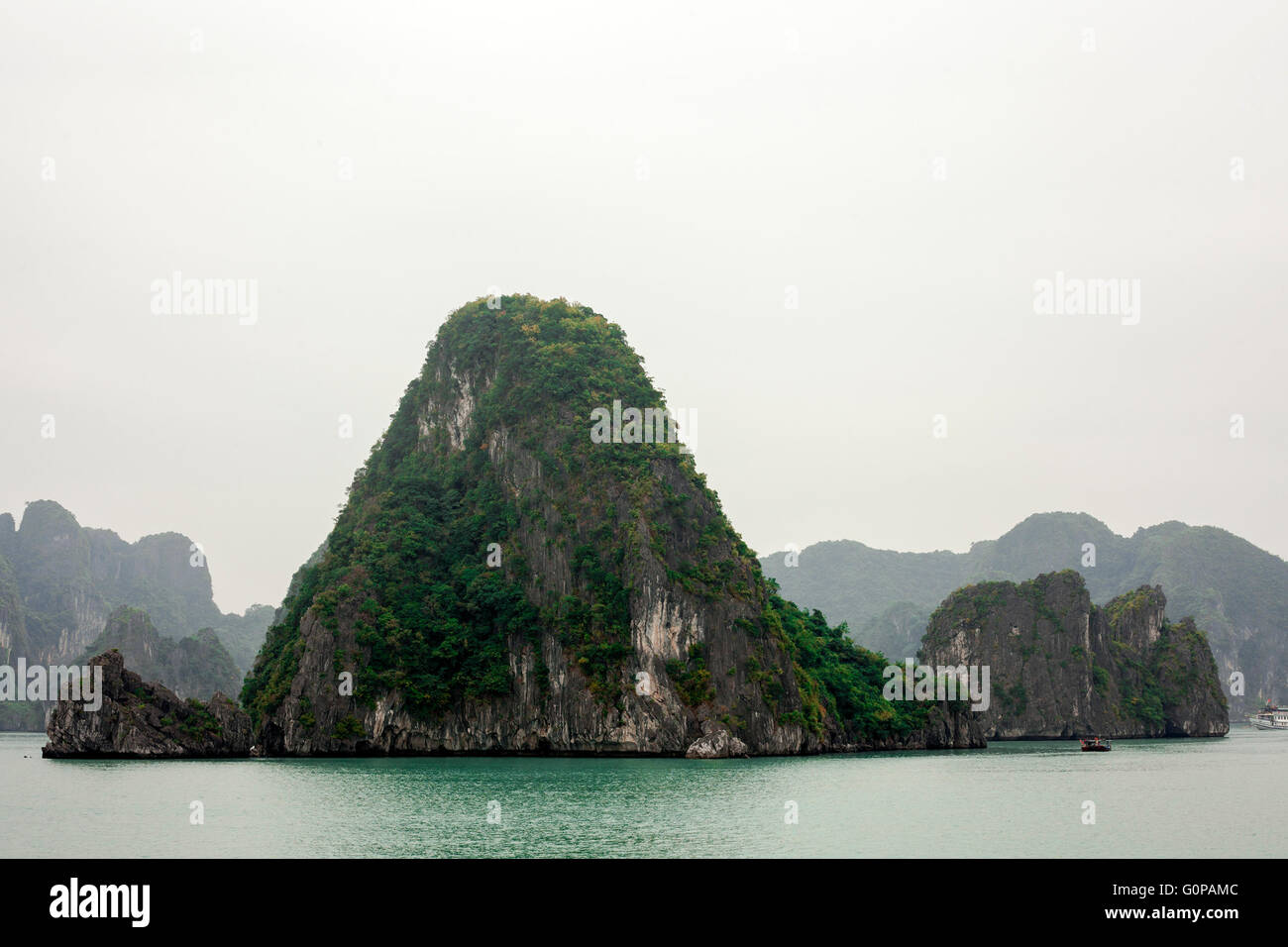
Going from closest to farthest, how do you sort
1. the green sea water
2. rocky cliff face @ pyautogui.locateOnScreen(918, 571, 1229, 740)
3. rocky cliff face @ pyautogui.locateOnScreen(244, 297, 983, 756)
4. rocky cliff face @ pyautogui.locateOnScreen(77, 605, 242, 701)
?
the green sea water → rocky cliff face @ pyautogui.locateOnScreen(244, 297, 983, 756) → rocky cliff face @ pyautogui.locateOnScreen(918, 571, 1229, 740) → rocky cliff face @ pyautogui.locateOnScreen(77, 605, 242, 701)

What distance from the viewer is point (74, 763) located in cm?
6400

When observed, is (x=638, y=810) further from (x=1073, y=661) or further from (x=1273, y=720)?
(x=1273, y=720)

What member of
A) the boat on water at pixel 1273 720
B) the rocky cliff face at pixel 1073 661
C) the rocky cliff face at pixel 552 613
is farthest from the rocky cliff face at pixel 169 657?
the boat on water at pixel 1273 720

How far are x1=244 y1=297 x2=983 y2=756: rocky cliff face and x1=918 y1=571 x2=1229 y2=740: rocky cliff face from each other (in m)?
31.0

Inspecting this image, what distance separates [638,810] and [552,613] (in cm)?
3957

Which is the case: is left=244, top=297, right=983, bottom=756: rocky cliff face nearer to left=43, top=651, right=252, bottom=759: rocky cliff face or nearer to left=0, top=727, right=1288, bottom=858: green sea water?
left=43, top=651, right=252, bottom=759: rocky cliff face

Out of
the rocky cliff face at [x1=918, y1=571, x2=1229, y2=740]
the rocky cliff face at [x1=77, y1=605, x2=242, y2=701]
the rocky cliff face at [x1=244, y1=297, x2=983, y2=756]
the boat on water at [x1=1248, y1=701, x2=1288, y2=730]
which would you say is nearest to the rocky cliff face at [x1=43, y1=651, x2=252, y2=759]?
the rocky cliff face at [x1=244, y1=297, x2=983, y2=756]

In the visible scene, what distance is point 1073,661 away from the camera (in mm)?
115688

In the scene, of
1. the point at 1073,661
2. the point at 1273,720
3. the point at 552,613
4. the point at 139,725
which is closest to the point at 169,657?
the point at 139,725

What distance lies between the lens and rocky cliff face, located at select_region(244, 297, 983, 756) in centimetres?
7031

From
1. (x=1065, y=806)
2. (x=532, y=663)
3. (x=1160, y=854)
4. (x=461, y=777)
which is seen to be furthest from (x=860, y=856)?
(x=532, y=663)
